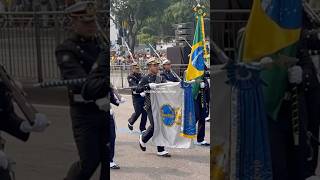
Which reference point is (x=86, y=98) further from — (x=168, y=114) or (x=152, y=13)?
(x=168, y=114)

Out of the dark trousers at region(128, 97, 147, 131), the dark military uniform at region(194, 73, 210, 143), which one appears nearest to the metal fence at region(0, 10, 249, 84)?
the dark military uniform at region(194, 73, 210, 143)

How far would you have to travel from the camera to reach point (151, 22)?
444cm

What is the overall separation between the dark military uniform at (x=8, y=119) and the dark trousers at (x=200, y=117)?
12.1 ft

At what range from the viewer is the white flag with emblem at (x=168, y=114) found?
551 centimetres

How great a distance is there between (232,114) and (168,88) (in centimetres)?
364

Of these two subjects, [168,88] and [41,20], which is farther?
[168,88]

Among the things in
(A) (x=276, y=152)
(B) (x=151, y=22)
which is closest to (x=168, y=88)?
(B) (x=151, y=22)

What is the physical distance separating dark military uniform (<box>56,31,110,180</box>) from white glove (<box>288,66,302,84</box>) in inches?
29.6

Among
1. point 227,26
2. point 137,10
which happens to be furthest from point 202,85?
point 227,26

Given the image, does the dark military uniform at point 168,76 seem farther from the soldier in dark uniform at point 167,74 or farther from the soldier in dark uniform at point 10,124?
the soldier in dark uniform at point 10,124

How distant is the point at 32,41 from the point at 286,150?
1.16 meters

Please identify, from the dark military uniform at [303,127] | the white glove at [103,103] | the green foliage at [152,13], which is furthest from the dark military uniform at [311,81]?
the green foliage at [152,13]

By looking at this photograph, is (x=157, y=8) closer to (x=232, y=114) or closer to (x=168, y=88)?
(x=168, y=88)

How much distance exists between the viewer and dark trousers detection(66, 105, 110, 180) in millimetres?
1824
